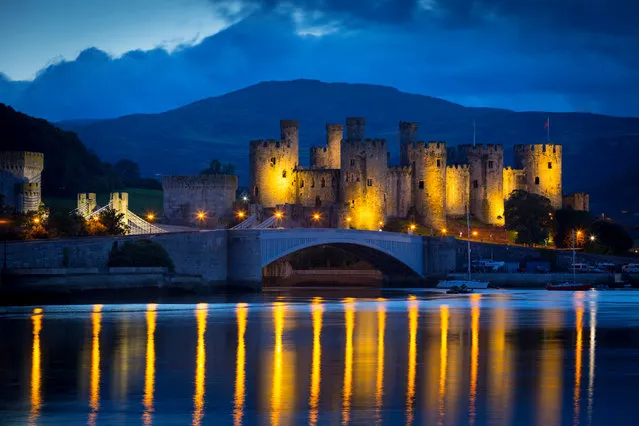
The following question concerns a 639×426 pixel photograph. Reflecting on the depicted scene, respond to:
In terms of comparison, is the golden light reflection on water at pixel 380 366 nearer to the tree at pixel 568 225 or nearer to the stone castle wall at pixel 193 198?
the stone castle wall at pixel 193 198

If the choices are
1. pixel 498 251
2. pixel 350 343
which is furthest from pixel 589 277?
pixel 350 343

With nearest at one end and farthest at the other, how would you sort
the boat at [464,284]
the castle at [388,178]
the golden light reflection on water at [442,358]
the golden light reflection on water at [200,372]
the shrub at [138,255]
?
the golden light reflection on water at [200,372], the golden light reflection on water at [442,358], the shrub at [138,255], the boat at [464,284], the castle at [388,178]

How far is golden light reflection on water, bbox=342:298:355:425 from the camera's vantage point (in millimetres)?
29594

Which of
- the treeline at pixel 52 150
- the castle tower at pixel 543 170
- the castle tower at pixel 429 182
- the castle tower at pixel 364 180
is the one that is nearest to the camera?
the castle tower at pixel 364 180

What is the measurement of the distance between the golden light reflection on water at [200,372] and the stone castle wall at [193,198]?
41.1 m

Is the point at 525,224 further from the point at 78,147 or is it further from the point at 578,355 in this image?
the point at 578,355

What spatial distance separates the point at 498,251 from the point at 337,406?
63.8m

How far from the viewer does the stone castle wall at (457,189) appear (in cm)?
10219

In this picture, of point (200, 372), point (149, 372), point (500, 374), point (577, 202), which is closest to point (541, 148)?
point (577, 202)

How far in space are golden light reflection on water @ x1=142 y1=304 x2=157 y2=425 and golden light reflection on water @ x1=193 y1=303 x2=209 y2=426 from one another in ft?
3.22

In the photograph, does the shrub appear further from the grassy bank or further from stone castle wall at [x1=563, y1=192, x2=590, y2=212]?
stone castle wall at [x1=563, y1=192, x2=590, y2=212]

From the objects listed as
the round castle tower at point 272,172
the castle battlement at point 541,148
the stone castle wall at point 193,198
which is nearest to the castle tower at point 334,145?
the round castle tower at point 272,172

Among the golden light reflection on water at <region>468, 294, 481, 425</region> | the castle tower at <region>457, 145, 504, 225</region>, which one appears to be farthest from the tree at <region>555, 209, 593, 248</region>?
the golden light reflection on water at <region>468, 294, 481, 425</region>

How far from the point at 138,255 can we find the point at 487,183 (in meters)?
42.0
